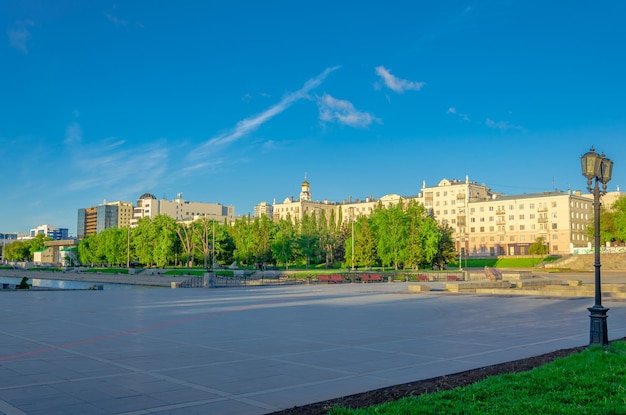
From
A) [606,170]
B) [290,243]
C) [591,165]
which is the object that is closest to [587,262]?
[290,243]

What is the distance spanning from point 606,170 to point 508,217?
117071mm

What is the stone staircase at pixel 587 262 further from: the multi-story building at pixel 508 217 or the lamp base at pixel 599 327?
the lamp base at pixel 599 327

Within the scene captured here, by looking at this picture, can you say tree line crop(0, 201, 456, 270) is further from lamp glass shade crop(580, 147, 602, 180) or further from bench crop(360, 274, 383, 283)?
lamp glass shade crop(580, 147, 602, 180)

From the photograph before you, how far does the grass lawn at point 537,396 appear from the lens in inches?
253

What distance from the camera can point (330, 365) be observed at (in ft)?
33.8

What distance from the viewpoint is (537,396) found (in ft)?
23.4

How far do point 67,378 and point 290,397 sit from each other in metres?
3.89

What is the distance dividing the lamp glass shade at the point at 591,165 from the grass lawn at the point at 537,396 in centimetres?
490

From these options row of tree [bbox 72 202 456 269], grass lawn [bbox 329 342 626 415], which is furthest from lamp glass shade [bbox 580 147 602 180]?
row of tree [bbox 72 202 456 269]

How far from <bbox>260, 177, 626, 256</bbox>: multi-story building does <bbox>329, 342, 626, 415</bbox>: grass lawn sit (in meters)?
95.4

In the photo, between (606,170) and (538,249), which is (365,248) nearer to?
(538,249)

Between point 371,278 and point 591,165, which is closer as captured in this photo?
point 591,165

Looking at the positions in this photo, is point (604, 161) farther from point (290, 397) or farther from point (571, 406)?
point (290, 397)

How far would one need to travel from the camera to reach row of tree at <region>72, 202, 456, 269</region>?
73.5 m
